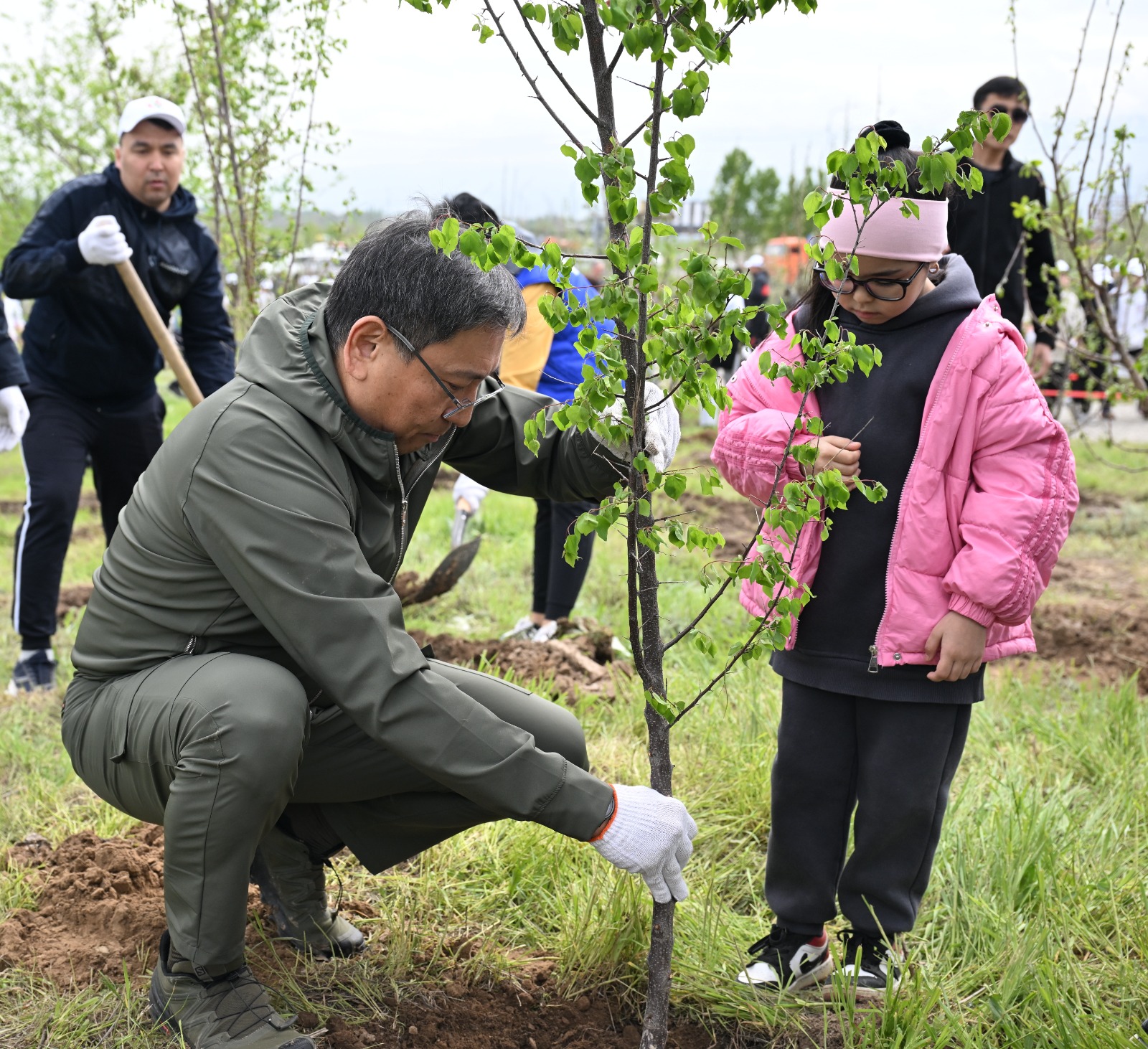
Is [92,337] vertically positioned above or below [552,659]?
above

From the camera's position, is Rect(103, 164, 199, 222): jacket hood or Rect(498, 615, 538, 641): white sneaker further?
Rect(498, 615, 538, 641): white sneaker

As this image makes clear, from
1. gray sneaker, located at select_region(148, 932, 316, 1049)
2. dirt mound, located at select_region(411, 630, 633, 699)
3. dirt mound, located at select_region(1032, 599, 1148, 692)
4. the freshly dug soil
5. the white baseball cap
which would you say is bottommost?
dirt mound, located at select_region(1032, 599, 1148, 692)

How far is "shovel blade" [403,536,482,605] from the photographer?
4.84m

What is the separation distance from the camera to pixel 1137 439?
488 inches

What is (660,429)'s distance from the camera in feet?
6.98

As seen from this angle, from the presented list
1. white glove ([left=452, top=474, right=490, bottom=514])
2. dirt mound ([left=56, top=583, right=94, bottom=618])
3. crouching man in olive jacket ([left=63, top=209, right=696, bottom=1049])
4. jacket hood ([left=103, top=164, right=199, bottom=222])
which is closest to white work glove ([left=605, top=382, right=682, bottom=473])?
crouching man in olive jacket ([left=63, top=209, right=696, bottom=1049])

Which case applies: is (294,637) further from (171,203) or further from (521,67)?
(171,203)

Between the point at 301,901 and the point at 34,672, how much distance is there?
7.49 feet

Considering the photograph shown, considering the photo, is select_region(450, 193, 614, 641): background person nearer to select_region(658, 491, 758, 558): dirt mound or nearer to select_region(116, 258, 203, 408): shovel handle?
select_region(116, 258, 203, 408): shovel handle

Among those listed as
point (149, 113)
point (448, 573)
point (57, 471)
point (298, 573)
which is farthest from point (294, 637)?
point (448, 573)

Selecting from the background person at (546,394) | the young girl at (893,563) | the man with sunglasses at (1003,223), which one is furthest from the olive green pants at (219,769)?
the man with sunglasses at (1003,223)

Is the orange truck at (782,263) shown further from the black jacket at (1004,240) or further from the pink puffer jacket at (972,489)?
the pink puffer jacket at (972,489)

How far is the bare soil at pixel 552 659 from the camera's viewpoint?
12.2 feet

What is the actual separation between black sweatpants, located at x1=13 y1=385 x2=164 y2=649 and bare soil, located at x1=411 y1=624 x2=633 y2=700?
1279 millimetres
